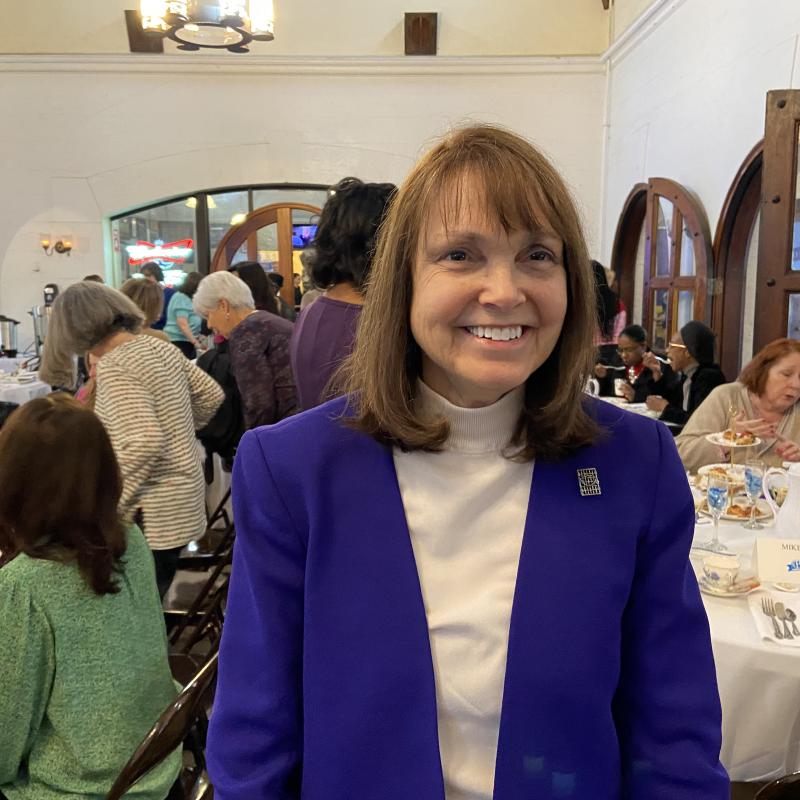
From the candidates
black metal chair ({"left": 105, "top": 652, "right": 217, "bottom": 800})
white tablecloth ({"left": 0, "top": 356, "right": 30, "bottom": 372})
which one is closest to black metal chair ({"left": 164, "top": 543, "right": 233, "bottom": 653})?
black metal chair ({"left": 105, "top": 652, "right": 217, "bottom": 800})

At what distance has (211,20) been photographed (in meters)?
5.28

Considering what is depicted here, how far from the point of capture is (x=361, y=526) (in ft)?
2.99

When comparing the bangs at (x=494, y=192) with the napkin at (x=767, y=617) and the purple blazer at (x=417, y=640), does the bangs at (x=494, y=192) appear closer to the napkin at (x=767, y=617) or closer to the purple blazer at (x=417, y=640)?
the purple blazer at (x=417, y=640)

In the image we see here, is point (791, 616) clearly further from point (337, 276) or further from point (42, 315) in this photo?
point (42, 315)

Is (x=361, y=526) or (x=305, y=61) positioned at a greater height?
(x=305, y=61)

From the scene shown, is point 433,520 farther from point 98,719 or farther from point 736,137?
point 736,137

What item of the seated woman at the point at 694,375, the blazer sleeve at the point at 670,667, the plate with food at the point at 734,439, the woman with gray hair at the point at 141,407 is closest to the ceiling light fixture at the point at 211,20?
the woman with gray hair at the point at 141,407

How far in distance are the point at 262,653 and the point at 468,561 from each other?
26 cm

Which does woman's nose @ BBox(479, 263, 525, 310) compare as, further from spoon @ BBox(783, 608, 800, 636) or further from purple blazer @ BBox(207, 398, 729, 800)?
spoon @ BBox(783, 608, 800, 636)

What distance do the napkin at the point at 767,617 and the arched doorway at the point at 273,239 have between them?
795 centimetres

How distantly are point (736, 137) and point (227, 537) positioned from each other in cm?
399

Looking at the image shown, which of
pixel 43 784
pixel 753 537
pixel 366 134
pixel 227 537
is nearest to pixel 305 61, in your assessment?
pixel 366 134

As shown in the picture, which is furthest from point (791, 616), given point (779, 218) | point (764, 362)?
point (779, 218)

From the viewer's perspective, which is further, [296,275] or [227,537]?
[296,275]
